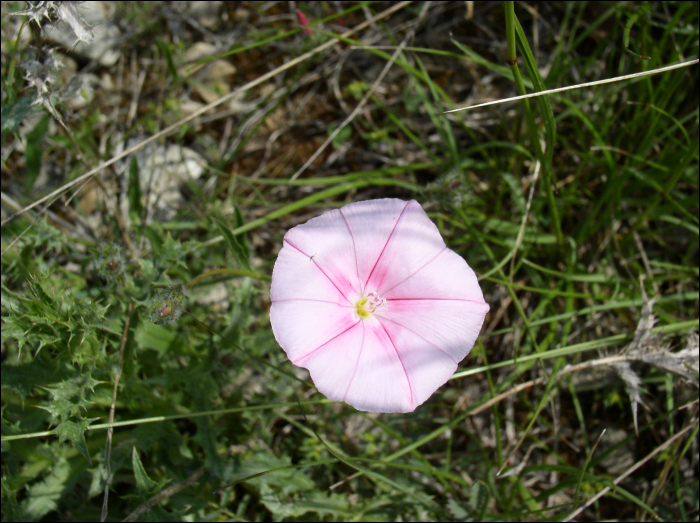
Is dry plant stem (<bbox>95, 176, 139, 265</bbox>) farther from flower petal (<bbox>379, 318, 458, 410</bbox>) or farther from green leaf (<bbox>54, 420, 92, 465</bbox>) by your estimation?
flower petal (<bbox>379, 318, 458, 410</bbox>)

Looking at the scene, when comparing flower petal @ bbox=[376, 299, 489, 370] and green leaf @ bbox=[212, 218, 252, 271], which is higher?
green leaf @ bbox=[212, 218, 252, 271]

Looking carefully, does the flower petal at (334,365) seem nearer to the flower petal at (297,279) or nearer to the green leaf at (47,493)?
the flower petal at (297,279)

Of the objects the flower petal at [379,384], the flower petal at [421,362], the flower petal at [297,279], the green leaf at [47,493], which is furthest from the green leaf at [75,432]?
the flower petal at [421,362]

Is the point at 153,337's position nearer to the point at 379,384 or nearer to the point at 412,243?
the point at 379,384

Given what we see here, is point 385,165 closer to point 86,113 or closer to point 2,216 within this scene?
point 86,113

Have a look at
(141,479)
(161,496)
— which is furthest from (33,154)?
(161,496)

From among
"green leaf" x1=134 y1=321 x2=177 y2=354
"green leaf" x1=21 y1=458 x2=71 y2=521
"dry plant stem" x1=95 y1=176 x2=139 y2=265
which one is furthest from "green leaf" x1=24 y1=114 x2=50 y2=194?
"green leaf" x1=21 y1=458 x2=71 y2=521
